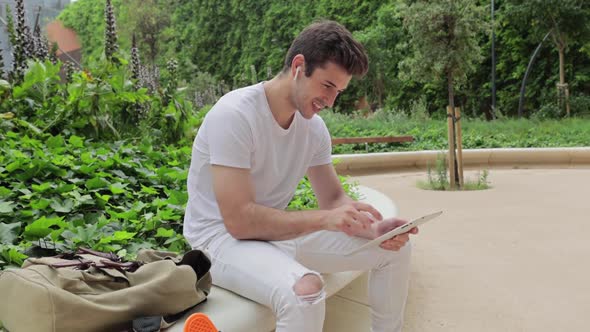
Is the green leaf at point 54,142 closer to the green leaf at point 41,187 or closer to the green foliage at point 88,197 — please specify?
the green foliage at point 88,197

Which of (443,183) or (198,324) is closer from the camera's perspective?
(198,324)

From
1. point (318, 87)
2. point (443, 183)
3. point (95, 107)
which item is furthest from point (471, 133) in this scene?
point (318, 87)

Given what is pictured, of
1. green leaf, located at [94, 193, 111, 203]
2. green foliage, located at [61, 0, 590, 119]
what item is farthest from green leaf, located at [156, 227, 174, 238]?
green foliage, located at [61, 0, 590, 119]

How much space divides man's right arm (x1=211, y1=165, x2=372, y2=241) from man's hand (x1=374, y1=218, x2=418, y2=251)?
12 cm

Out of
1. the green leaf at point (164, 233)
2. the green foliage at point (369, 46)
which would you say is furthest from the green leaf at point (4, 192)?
the green foliage at point (369, 46)

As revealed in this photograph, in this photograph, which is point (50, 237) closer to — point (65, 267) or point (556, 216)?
point (65, 267)

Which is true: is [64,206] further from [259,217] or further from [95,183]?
[259,217]

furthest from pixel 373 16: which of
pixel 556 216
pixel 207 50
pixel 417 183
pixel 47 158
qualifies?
pixel 47 158

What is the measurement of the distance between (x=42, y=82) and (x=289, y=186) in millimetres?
2838

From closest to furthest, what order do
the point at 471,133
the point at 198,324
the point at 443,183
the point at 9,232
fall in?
the point at 198,324, the point at 9,232, the point at 443,183, the point at 471,133

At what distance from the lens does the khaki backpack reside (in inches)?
47.6

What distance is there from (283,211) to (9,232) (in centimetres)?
108

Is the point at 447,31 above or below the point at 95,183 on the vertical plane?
above

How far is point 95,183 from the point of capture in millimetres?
2703
